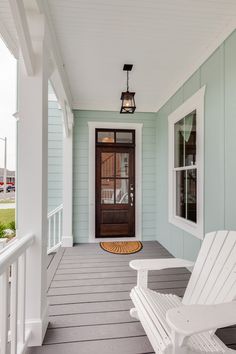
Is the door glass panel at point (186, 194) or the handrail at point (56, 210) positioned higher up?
the door glass panel at point (186, 194)

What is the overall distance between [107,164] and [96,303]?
2727 mm

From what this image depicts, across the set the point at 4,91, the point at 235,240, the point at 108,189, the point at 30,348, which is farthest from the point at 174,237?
the point at 4,91

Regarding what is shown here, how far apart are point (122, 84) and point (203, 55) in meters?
1.28

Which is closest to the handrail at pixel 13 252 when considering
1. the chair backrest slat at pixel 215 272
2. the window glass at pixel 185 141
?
the chair backrest slat at pixel 215 272

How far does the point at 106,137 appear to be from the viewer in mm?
4488

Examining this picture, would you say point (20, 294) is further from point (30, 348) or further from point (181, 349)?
point (181, 349)

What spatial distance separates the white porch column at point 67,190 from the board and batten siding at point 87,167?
0.24 metres

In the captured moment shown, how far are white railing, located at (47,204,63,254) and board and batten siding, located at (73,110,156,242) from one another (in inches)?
11.2

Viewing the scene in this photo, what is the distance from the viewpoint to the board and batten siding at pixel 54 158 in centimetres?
444

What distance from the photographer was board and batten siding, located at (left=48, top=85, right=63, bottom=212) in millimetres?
4441

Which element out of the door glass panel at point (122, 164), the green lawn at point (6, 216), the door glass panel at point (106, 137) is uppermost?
the door glass panel at point (106, 137)

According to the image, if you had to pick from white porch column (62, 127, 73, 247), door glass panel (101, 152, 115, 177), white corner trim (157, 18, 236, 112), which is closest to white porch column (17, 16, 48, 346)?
white corner trim (157, 18, 236, 112)

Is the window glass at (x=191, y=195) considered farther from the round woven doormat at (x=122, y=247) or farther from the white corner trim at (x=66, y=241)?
the white corner trim at (x=66, y=241)

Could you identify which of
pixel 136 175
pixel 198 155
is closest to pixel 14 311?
pixel 198 155
